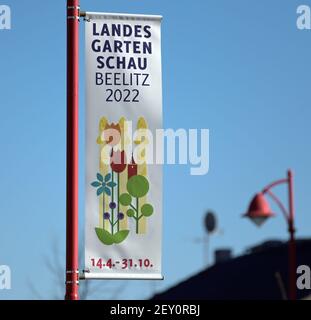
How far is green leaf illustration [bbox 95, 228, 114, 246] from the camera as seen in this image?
34.7ft

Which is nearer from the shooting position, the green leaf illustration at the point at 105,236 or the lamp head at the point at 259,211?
the green leaf illustration at the point at 105,236

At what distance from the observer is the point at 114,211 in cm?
1065

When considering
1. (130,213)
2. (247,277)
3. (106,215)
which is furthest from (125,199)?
(247,277)

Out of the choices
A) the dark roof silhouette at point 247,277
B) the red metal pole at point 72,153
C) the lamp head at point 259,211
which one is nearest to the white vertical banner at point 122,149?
the red metal pole at point 72,153

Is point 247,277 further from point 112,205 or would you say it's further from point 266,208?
point 112,205

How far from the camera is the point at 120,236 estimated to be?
418 inches

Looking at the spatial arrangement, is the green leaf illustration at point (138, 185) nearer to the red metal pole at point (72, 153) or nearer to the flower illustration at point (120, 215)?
the flower illustration at point (120, 215)

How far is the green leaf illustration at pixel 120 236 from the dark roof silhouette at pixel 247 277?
4292cm

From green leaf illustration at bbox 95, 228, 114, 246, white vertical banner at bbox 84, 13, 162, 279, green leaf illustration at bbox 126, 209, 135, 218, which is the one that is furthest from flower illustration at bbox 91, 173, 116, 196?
green leaf illustration at bbox 95, 228, 114, 246

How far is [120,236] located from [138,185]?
0.54 metres

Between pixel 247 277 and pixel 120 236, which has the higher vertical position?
pixel 120 236

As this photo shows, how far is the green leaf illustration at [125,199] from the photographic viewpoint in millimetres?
10703
